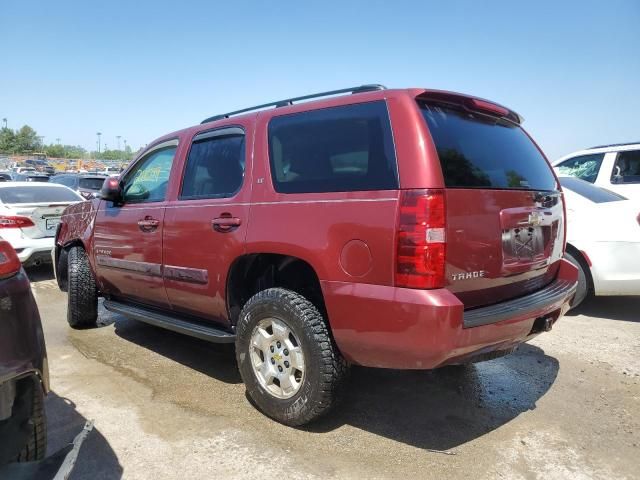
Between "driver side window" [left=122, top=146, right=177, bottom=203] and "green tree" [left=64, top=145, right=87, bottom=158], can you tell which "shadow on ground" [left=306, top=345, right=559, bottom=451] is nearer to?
"driver side window" [left=122, top=146, right=177, bottom=203]

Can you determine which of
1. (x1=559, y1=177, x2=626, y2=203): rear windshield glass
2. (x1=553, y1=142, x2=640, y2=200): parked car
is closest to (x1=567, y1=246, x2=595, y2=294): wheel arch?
(x1=559, y1=177, x2=626, y2=203): rear windshield glass

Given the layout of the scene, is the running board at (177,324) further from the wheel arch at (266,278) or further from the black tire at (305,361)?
the black tire at (305,361)

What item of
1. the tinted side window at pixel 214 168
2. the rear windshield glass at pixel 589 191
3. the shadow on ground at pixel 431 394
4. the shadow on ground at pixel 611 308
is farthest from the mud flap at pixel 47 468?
the rear windshield glass at pixel 589 191

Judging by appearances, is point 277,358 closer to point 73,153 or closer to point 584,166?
point 584,166

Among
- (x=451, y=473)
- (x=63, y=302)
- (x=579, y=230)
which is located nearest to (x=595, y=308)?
(x=579, y=230)

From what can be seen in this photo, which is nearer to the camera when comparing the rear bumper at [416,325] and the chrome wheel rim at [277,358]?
the rear bumper at [416,325]

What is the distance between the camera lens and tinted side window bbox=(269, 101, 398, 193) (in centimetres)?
271

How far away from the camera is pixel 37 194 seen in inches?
309

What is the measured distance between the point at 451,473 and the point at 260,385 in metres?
1.25

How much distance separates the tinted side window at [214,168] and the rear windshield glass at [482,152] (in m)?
1.42

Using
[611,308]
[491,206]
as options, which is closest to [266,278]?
[491,206]

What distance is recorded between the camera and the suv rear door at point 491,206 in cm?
261

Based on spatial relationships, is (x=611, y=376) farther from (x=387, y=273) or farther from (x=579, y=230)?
(x=387, y=273)

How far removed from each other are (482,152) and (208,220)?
1.87 meters
